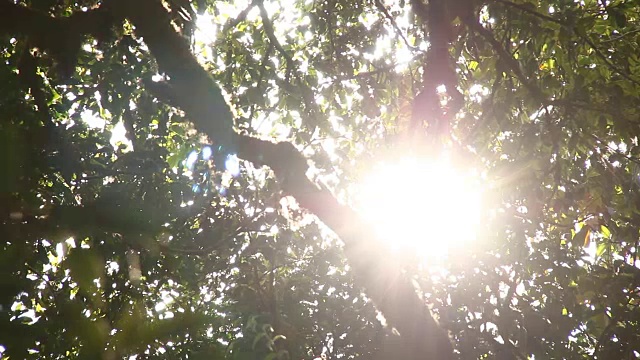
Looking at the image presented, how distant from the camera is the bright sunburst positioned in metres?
3.72

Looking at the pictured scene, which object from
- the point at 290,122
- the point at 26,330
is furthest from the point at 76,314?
the point at 290,122

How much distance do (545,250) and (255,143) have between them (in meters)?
3.71

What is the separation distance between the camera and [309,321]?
591 centimetres

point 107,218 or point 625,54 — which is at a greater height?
point 625,54

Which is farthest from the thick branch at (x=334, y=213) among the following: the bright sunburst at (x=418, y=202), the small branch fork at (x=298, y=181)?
the bright sunburst at (x=418, y=202)

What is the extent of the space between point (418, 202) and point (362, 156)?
1.18 m

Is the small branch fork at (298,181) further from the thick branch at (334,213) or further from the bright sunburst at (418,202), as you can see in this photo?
the bright sunburst at (418,202)

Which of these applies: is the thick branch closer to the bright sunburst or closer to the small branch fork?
the small branch fork

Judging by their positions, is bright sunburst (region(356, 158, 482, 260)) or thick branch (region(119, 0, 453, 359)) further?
bright sunburst (region(356, 158, 482, 260))

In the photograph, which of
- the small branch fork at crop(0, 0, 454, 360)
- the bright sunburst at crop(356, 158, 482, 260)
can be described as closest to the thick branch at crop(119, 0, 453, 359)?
the small branch fork at crop(0, 0, 454, 360)

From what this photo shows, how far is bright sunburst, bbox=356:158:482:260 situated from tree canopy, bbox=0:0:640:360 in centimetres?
3

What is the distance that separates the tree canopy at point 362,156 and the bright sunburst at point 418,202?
27 millimetres

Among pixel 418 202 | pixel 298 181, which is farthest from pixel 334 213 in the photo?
pixel 418 202

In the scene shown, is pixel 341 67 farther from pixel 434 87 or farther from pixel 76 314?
pixel 76 314
